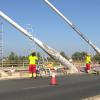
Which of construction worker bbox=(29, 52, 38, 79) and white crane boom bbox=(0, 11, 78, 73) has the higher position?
white crane boom bbox=(0, 11, 78, 73)

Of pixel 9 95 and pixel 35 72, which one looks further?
pixel 35 72

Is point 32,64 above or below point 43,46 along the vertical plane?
below

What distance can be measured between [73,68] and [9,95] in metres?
23.3

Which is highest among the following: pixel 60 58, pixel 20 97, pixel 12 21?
pixel 12 21

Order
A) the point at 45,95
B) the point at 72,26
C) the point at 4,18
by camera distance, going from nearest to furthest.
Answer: the point at 45,95 → the point at 4,18 → the point at 72,26

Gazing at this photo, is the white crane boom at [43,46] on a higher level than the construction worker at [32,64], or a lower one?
higher

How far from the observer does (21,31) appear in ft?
128

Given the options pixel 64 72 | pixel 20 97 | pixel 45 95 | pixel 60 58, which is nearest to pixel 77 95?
pixel 45 95

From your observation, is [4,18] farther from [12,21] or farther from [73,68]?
[73,68]

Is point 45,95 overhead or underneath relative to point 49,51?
underneath

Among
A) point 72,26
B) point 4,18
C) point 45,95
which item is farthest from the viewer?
point 72,26

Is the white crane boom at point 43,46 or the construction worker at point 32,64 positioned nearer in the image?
the construction worker at point 32,64

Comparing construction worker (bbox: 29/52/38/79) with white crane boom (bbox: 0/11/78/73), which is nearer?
construction worker (bbox: 29/52/38/79)

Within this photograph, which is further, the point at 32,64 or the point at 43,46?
the point at 43,46
